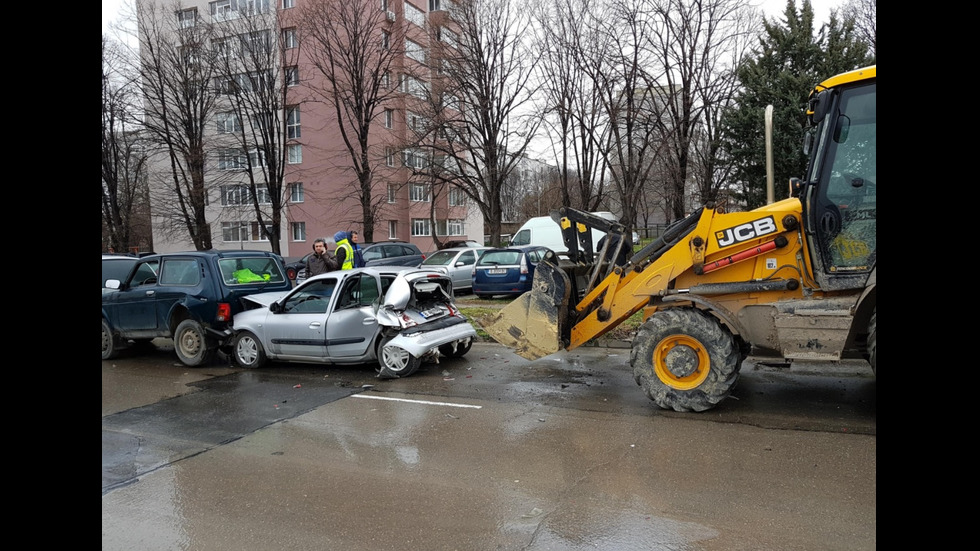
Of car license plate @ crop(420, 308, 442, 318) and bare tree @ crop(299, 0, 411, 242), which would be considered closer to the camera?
car license plate @ crop(420, 308, 442, 318)

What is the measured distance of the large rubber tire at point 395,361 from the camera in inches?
342

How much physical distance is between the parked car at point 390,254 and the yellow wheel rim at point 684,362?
52.5 feet

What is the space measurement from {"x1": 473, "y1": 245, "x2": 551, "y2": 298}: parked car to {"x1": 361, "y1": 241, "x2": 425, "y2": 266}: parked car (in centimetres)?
538

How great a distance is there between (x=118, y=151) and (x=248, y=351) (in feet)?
95.7

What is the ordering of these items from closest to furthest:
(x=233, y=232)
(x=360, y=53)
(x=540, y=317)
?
(x=540, y=317)
(x=360, y=53)
(x=233, y=232)

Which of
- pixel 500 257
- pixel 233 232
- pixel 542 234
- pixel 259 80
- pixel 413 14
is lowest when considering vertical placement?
pixel 500 257

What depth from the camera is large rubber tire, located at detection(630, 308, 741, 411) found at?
6.40 m

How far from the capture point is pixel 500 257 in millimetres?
17453

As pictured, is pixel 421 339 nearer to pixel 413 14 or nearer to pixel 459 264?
pixel 459 264


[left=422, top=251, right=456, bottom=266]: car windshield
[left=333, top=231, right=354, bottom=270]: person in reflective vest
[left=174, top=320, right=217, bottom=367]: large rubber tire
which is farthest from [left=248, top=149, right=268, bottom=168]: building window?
[left=174, top=320, right=217, bottom=367]: large rubber tire

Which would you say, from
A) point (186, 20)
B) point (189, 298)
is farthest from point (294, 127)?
point (189, 298)

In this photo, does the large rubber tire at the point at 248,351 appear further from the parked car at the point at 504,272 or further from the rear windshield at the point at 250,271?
the parked car at the point at 504,272

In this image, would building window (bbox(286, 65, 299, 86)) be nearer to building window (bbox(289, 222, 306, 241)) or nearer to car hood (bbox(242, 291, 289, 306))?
building window (bbox(289, 222, 306, 241))

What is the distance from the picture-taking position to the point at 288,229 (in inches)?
1478
